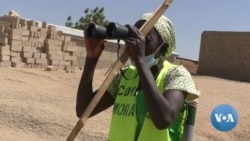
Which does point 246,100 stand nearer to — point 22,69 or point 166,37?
point 22,69

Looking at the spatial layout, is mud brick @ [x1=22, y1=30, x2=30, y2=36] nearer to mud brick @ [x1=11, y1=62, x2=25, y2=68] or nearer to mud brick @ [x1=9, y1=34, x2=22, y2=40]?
mud brick @ [x1=9, y1=34, x2=22, y2=40]

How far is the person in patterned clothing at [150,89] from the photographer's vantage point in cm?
193

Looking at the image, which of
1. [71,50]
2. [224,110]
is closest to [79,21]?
[71,50]

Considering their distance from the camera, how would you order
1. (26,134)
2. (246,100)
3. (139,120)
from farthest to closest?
(246,100) → (26,134) → (139,120)

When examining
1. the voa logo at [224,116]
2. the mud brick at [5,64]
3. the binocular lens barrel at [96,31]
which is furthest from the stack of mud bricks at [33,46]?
the binocular lens barrel at [96,31]

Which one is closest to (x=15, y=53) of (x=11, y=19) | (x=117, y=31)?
(x=11, y=19)

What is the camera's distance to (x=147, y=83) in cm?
194

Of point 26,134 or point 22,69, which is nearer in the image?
point 26,134

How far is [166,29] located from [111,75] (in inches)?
16.4

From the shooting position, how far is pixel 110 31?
72.7 inches

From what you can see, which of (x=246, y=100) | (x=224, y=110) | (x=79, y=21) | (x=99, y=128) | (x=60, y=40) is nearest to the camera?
(x=224, y=110)

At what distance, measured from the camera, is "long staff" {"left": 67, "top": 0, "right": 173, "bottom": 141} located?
185 centimetres

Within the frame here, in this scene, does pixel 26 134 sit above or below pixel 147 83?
below

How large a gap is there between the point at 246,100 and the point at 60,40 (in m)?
5.57
